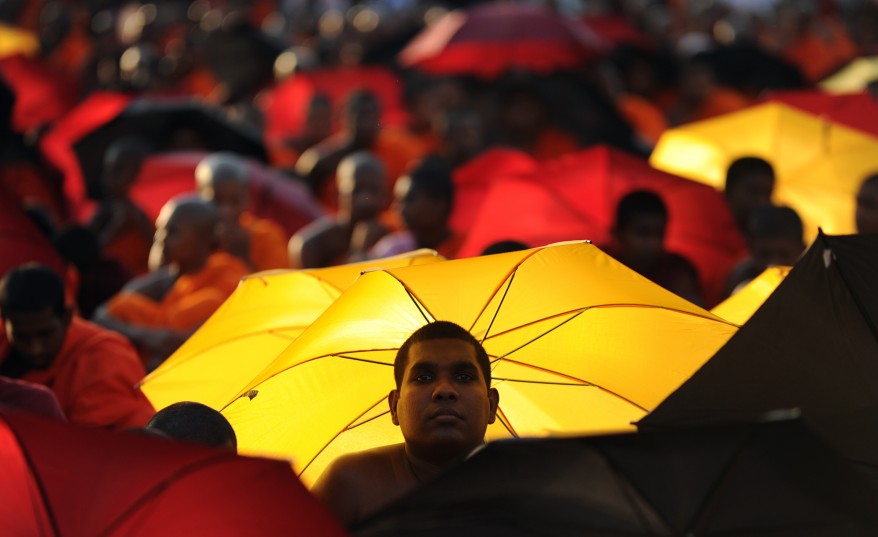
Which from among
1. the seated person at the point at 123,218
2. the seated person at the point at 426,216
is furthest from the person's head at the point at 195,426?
the seated person at the point at 123,218

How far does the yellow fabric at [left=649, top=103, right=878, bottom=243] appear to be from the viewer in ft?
32.2

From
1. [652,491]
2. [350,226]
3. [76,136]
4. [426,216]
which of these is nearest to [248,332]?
[426,216]

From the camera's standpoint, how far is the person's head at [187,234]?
Answer: 359 inches

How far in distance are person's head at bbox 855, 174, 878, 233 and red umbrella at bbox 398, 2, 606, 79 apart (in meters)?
6.50

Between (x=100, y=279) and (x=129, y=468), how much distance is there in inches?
214

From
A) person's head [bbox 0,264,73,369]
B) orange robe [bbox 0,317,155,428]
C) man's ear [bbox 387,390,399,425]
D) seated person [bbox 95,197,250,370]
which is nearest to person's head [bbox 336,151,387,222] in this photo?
seated person [bbox 95,197,250,370]

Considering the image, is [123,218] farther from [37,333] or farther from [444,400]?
[444,400]

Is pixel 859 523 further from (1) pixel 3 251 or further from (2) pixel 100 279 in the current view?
(2) pixel 100 279

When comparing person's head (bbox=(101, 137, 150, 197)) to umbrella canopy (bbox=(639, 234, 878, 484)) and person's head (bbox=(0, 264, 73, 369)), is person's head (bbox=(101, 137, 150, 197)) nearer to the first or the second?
person's head (bbox=(0, 264, 73, 369))

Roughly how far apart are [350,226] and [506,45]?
5099mm

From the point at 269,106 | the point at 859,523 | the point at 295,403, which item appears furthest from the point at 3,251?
the point at 269,106

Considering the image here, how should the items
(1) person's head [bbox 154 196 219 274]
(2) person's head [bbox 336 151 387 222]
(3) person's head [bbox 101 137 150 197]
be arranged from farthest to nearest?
(3) person's head [bbox 101 137 150 197], (2) person's head [bbox 336 151 387 222], (1) person's head [bbox 154 196 219 274]

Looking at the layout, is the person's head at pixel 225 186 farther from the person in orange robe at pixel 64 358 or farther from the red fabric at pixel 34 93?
the red fabric at pixel 34 93

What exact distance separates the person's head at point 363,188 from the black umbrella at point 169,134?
2507 millimetres
